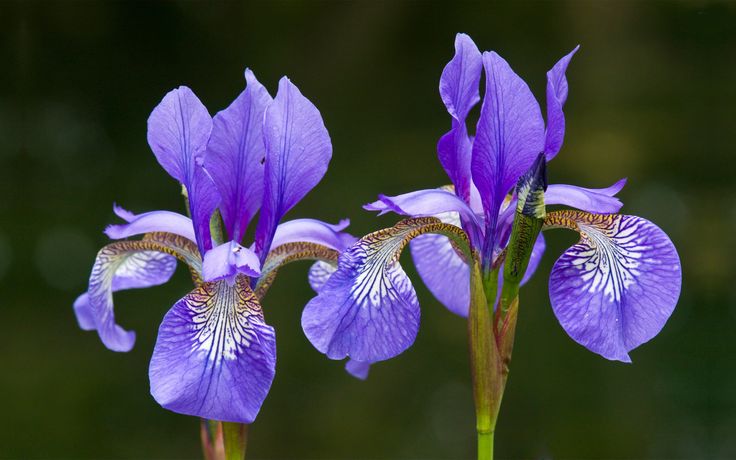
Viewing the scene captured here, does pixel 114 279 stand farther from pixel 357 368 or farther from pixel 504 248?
pixel 504 248

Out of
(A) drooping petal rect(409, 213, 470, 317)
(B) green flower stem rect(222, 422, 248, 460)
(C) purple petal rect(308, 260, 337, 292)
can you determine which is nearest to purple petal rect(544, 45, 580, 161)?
(A) drooping petal rect(409, 213, 470, 317)

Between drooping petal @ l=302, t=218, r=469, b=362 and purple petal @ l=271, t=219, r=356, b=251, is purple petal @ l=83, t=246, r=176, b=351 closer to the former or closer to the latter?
purple petal @ l=271, t=219, r=356, b=251

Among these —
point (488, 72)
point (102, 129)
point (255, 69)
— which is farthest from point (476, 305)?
Result: point (102, 129)

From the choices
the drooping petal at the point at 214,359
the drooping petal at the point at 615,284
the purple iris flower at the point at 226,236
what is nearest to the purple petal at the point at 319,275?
the purple iris flower at the point at 226,236

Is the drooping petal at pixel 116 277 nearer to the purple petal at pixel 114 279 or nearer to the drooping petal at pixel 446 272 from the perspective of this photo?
the purple petal at pixel 114 279

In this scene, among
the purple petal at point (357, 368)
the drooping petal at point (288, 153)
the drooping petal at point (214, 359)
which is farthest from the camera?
the purple petal at point (357, 368)

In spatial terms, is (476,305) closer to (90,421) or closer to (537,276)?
(537,276)

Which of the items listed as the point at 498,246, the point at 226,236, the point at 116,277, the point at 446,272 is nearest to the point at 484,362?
the point at 498,246
